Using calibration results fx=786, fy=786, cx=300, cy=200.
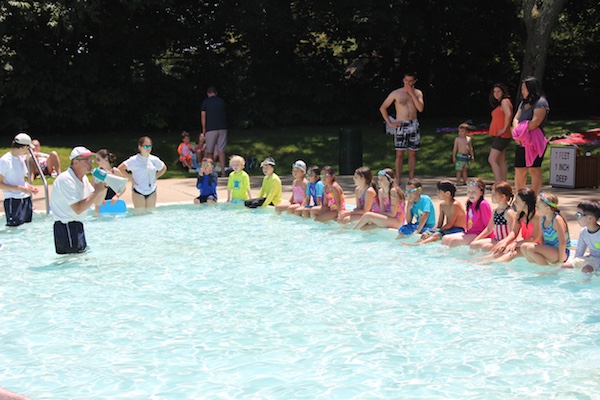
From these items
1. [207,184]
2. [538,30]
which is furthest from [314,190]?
[538,30]

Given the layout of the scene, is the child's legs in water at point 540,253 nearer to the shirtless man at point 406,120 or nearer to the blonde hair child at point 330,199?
the blonde hair child at point 330,199

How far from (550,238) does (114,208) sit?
6.99 meters

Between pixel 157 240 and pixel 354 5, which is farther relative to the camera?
pixel 354 5

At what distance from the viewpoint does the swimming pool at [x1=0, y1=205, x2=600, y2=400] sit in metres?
5.57

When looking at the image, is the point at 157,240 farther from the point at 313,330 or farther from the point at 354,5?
the point at 354,5

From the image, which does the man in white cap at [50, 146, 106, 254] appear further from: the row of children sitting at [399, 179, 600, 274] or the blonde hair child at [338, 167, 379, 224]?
the row of children sitting at [399, 179, 600, 274]

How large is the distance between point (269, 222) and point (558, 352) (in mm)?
6307

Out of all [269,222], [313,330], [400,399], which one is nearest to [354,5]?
[269,222]

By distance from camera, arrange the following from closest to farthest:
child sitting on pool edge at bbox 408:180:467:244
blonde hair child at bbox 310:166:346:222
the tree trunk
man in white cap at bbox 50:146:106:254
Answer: man in white cap at bbox 50:146:106:254, child sitting on pool edge at bbox 408:180:467:244, blonde hair child at bbox 310:166:346:222, the tree trunk

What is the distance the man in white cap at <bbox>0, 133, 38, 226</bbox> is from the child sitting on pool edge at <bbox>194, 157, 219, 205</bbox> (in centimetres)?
274

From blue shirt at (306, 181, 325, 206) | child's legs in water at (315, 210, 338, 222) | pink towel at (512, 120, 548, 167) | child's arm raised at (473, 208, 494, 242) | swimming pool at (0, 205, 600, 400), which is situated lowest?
swimming pool at (0, 205, 600, 400)

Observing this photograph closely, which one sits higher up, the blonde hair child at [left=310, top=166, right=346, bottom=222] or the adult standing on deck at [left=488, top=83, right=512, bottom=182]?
the adult standing on deck at [left=488, top=83, right=512, bottom=182]

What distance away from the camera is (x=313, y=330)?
6.68 meters

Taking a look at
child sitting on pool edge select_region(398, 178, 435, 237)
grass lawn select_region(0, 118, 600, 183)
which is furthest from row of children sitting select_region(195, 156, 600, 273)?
grass lawn select_region(0, 118, 600, 183)
